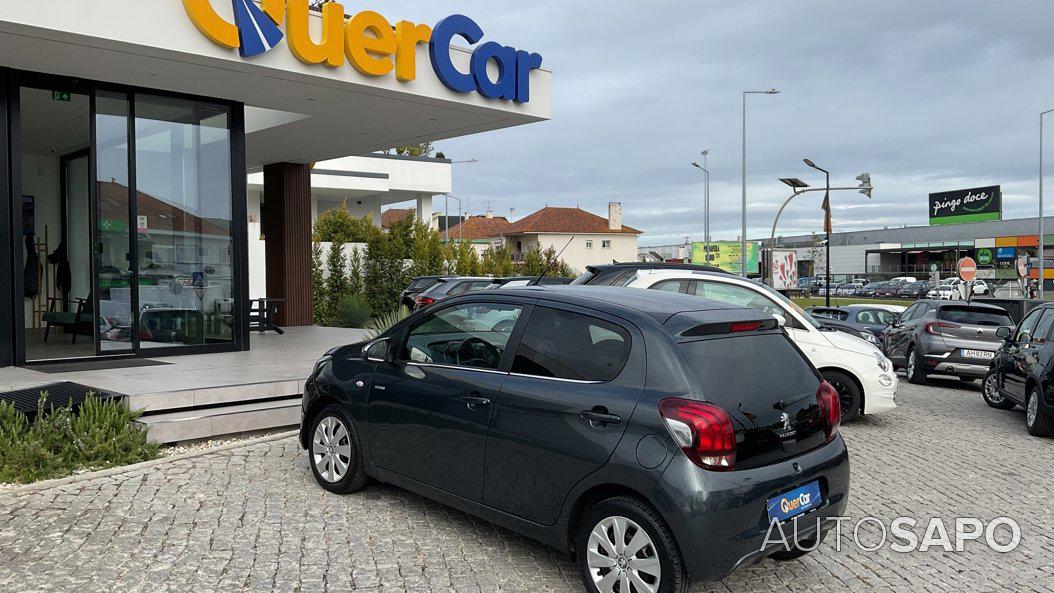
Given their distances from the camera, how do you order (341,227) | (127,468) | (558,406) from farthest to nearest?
(341,227)
(127,468)
(558,406)

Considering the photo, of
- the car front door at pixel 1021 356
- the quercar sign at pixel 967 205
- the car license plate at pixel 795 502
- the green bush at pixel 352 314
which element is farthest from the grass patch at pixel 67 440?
the quercar sign at pixel 967 205

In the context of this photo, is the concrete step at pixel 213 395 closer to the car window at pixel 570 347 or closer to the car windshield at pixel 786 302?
the car window at pixel 570 347

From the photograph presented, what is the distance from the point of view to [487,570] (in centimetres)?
461

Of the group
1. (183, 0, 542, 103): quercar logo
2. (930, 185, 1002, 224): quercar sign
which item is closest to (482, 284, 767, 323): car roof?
(183, 0, 542, 103): quercar logo

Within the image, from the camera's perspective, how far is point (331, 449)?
5938 millimetres

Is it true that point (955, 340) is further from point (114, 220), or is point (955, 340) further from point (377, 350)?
point (114, 220)

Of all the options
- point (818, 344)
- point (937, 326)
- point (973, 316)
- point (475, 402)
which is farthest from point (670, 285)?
point (973, 316)

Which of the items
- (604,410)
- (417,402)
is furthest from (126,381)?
(604,410)

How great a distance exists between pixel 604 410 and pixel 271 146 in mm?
12767

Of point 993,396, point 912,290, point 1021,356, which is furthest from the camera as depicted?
point 912,290

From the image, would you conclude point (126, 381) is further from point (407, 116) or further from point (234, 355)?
point (407, 116)

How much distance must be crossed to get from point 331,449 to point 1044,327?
8.50 metres

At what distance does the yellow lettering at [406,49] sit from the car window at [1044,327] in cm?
843

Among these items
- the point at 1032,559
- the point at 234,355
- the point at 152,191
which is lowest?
the point at 1032,559
